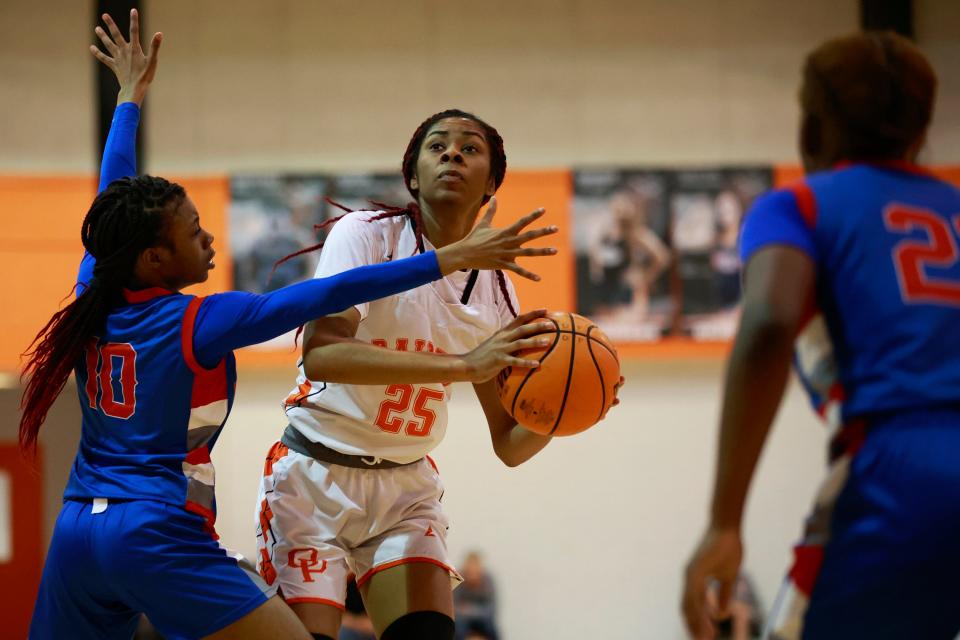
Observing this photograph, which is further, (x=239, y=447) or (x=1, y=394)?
(x=239, y=447)

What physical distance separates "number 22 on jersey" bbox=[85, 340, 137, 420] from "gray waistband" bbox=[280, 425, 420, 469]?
2.16ft

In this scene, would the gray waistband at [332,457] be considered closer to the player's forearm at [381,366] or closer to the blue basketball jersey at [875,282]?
the player's forearm at [381,366]

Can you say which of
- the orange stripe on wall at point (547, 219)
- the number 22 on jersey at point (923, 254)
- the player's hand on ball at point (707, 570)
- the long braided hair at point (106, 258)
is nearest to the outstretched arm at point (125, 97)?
the long braided hair at point (106, 258)

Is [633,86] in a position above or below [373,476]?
above

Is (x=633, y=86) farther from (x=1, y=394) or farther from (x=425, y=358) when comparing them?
(x=425, y=358)

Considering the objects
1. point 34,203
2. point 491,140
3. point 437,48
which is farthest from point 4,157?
point 491,140

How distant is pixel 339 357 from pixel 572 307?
563 centimetres

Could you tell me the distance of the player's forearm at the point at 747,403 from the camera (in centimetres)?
193

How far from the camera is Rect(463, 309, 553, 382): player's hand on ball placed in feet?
9.75

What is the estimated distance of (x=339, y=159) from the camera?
8.94m

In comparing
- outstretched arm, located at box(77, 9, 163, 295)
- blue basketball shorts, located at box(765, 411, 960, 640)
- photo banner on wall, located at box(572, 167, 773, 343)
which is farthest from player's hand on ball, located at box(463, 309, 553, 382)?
photo banner on wall, located at box(572, 167, 773, 343)

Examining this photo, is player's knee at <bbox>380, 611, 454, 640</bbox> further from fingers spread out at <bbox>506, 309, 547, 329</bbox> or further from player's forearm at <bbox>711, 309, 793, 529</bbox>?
player's forearm at <bbox>711, 309, 793, 529</bbox>

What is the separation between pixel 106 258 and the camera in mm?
3141

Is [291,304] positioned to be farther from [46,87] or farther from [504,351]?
[46,87]
